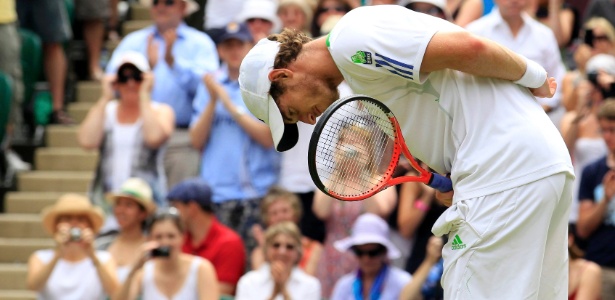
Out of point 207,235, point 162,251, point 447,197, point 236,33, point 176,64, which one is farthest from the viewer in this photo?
point 176,64

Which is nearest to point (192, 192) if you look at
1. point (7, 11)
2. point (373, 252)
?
point (373, 252)

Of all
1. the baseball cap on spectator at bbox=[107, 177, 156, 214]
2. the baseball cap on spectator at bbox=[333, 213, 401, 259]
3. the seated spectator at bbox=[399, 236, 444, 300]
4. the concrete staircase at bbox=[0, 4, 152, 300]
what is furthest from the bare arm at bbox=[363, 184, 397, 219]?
the concrete staircase at bbox=[0, 4, 152, 300]

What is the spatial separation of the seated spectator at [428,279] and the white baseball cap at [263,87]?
312cm

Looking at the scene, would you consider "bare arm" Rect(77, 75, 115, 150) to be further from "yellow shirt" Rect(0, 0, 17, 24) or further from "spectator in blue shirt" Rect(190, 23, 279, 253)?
"yellow shirt" Rect(0, 0, 17, 24)

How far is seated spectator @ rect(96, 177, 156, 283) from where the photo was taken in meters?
8.65

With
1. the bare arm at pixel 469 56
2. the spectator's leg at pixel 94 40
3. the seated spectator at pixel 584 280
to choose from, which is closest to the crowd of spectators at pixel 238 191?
the seated spectator at pixel 584 280

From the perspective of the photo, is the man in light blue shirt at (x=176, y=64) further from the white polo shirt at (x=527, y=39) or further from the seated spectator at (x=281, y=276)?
the white polo shirt at (x=527, y=39)

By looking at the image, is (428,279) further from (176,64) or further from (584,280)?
(176,64)

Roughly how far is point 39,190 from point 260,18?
2.39m

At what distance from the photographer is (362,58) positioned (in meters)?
4.64

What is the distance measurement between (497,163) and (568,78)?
5.16m

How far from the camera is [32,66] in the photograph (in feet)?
35.3

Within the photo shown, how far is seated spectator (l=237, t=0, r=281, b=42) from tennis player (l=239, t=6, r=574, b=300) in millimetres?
5187

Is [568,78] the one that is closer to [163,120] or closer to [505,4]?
[505,4]
